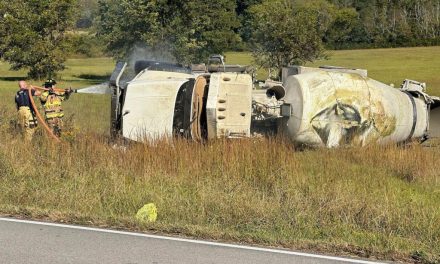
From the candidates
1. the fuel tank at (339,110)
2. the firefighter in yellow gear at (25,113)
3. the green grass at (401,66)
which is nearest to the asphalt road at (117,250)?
the fuel tank at (339,110)

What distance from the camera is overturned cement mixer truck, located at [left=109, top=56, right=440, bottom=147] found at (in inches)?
448

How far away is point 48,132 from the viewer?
12.4m

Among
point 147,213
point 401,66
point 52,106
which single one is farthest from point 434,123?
point 401,66

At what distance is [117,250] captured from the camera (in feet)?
19.5

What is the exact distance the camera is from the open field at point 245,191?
22.0 feet

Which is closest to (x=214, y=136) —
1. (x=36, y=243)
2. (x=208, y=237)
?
(x=208, y=237)

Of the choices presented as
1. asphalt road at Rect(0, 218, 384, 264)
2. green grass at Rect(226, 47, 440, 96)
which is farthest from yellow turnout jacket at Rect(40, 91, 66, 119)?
green grass at Rect(226, 47, 440, 96)

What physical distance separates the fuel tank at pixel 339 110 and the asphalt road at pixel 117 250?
19.3 ft

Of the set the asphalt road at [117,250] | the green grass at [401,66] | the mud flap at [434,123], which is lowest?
the asphalt road at [117,250]

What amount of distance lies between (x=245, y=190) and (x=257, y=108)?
12.0 feet

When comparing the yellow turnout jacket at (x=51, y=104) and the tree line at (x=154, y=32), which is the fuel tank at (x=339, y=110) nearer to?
the yellow turnout jacket at (x=51, y=104)

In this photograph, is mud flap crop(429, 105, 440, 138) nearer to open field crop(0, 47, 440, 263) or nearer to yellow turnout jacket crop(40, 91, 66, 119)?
open field crop(0, 47, 440, 263)

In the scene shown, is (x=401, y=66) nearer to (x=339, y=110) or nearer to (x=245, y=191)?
(x=339, y=110)

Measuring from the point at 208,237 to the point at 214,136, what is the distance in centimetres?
476
